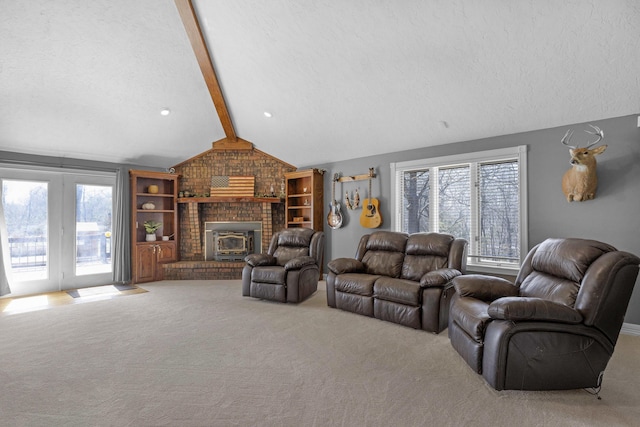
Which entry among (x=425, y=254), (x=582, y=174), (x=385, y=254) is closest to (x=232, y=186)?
(x=385, y=254)

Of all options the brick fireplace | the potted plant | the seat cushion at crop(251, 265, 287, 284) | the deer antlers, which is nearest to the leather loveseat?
the seat cushion at crop(251, 265, 287, 284)

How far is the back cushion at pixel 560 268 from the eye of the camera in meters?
2.41

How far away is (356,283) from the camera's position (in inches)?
157

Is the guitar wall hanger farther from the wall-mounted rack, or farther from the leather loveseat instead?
the leather loveseat

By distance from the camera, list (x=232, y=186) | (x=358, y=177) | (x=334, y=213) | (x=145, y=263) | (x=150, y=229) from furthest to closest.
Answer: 1. (x=232, y=186)
2. (x=150, y=229)
3. (x=145, y=263)
4. (x=334, y=213)
5. (x=358, y=177)

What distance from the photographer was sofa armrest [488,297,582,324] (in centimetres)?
219

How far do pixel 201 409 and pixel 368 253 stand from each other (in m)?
3.00

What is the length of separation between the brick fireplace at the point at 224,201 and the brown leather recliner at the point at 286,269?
1486 millimetres

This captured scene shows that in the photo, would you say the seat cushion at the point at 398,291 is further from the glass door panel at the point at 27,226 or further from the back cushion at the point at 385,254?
the glass door panel at the point at 27,226

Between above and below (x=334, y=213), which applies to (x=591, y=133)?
above

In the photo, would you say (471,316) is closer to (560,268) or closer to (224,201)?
Result: (560,268)

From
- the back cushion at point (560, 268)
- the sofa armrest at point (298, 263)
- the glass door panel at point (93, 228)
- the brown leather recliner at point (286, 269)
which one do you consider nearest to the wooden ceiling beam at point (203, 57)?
the brown leather recliner at point (286, 269)

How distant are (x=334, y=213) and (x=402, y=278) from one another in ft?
7.31

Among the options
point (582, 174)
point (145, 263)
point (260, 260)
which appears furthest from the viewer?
point (145, 263)
